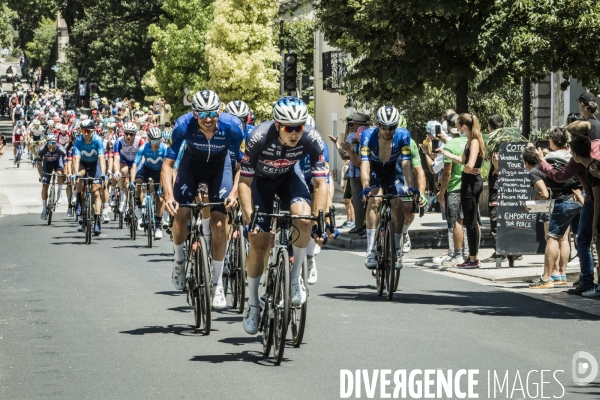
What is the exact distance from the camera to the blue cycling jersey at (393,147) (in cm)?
1362

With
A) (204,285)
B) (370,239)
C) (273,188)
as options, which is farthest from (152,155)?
(273,188)

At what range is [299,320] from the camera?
9.79 meters

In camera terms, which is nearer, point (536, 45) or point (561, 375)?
point (561, 375)

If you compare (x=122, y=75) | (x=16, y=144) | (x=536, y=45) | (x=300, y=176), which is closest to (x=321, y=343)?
(x=300, y=176)

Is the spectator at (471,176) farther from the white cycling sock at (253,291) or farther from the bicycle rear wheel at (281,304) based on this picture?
the bicycle rear wheel at (281,304)

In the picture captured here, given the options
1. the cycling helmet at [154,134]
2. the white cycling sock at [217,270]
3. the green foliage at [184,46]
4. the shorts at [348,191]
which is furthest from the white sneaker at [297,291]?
the green foliage at [184,46]

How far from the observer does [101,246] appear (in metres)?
21.0

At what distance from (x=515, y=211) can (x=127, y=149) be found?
915 cm

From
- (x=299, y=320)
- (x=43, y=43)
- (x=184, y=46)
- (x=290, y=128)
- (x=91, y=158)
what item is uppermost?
(x=43, y=43)

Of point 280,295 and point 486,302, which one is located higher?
point 280,295

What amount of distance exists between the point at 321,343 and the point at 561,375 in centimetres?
214

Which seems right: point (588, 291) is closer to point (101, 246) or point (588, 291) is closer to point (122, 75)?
point (101, 246)

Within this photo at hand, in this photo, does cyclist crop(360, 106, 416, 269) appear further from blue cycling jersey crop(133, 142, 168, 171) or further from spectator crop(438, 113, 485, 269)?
blue cycling jersey crop(133, 142, 168, 171)

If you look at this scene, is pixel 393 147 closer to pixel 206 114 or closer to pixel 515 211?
pixel 206 114
